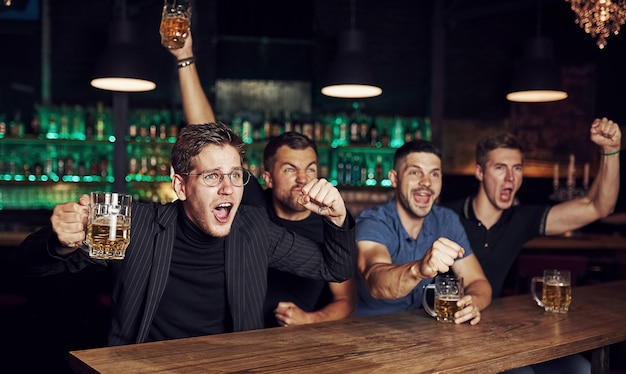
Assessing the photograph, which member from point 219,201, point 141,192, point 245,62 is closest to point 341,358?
point 219,201

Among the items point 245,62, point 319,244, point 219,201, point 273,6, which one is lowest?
point 319,244

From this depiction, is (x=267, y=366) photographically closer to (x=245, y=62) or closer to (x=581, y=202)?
(x=581, y=202)

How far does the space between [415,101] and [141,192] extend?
10.5ft

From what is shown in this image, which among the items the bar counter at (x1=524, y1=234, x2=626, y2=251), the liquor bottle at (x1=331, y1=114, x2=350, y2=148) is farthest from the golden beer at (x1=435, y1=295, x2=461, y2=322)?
the liquor bottle at (x1=331, y1=114, x2=350, y2=148)

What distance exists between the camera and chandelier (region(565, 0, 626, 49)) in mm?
3119

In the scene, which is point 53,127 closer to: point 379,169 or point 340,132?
point 340,132

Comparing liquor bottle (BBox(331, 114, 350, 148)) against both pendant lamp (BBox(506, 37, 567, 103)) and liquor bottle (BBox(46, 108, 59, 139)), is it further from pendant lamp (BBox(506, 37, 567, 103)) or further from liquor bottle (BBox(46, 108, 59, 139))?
liquor bottle (BBox(46, 108, 59, 139))

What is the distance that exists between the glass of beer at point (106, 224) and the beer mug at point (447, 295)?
1006mm

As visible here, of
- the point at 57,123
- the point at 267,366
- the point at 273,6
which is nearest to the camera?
the point at 267,366

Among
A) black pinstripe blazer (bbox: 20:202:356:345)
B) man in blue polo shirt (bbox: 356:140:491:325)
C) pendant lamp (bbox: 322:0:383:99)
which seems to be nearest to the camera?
black pinstripe blazer (bbox: 20:202:356:345)

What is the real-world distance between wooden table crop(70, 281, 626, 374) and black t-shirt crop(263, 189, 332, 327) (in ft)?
1.93

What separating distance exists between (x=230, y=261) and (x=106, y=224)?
544mm

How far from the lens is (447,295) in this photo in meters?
2.22

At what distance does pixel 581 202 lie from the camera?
3246mm
